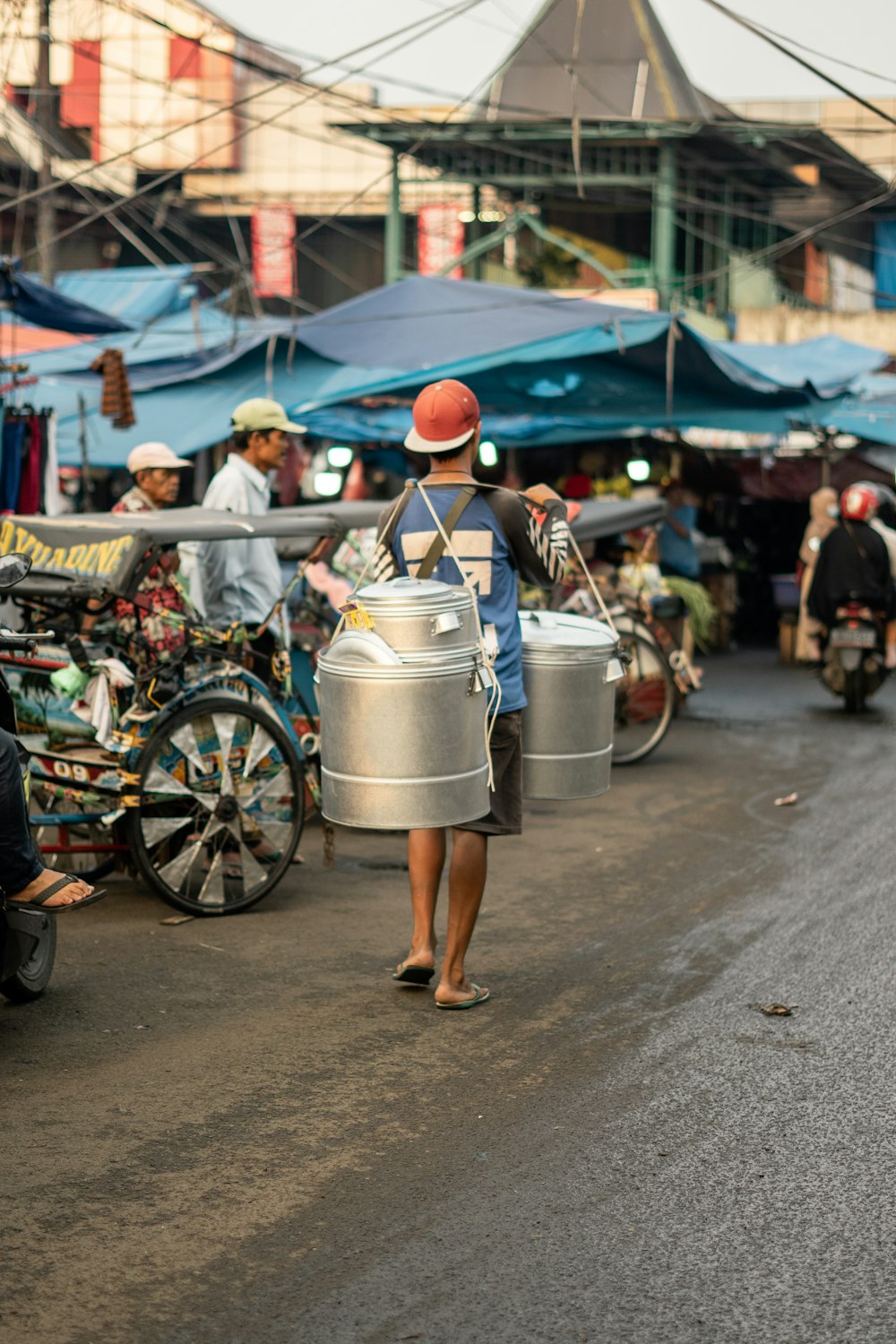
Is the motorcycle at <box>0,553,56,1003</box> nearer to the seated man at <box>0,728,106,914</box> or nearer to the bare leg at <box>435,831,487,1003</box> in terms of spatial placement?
the seated man at <box>0,728,106,914</box>

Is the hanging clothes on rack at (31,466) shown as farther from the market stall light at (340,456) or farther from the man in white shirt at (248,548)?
the market stall light at (340,456)

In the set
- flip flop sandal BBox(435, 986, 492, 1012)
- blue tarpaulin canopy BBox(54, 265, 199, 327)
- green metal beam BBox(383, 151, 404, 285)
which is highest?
green metal beam BBox(383, 151, 404, 285)

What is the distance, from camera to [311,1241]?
11.9ft

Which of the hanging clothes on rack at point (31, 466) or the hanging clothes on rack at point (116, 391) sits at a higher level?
the hanging clothes on rack at point (116, 391)

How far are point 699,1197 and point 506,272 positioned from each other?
88.9 ft

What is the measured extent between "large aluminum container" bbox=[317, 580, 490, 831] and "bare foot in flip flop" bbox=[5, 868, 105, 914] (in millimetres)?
864

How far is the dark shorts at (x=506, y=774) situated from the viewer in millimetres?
5492

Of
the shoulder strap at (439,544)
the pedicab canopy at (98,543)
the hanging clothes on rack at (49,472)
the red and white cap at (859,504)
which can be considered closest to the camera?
the shoulder strap at (439,544)

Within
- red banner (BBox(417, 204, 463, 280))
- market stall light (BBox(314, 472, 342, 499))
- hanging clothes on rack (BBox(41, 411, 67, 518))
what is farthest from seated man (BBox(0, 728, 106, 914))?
red banner (BBox(417, 204, 463, 280))

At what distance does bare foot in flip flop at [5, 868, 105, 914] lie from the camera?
16.7 feet

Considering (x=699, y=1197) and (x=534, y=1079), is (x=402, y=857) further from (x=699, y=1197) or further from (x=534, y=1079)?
(x=699, y=1197)

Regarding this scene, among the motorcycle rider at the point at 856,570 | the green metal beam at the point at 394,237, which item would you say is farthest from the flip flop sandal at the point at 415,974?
the green metal beam at the point at 394,237

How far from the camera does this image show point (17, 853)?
16.6 ft

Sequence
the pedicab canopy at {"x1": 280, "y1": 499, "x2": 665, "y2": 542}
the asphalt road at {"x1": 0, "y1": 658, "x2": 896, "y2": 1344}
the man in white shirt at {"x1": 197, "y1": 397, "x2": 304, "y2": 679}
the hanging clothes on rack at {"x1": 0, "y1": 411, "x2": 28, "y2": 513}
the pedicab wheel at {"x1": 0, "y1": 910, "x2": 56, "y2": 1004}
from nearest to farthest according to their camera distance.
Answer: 1. the asphalt road at {"x1": 0, "y1": 658, "x2": 896, "y2": 1344}
2. the pedicab wheel at {"x1": 0, "y1": 910, "x2": 56, "y2": 1004}
3. the man in white shirt at {"x1": 197, "y1": 397, "x2": 304, "y2": 679}
4. the pedicab canopy at {"x1": 280, "y1": 499, "x2": 665, "y2": 542}
5. the hanging clothes on rack at {"x1": 0, "y1": 411, "x2": 28, "y2": 513}
